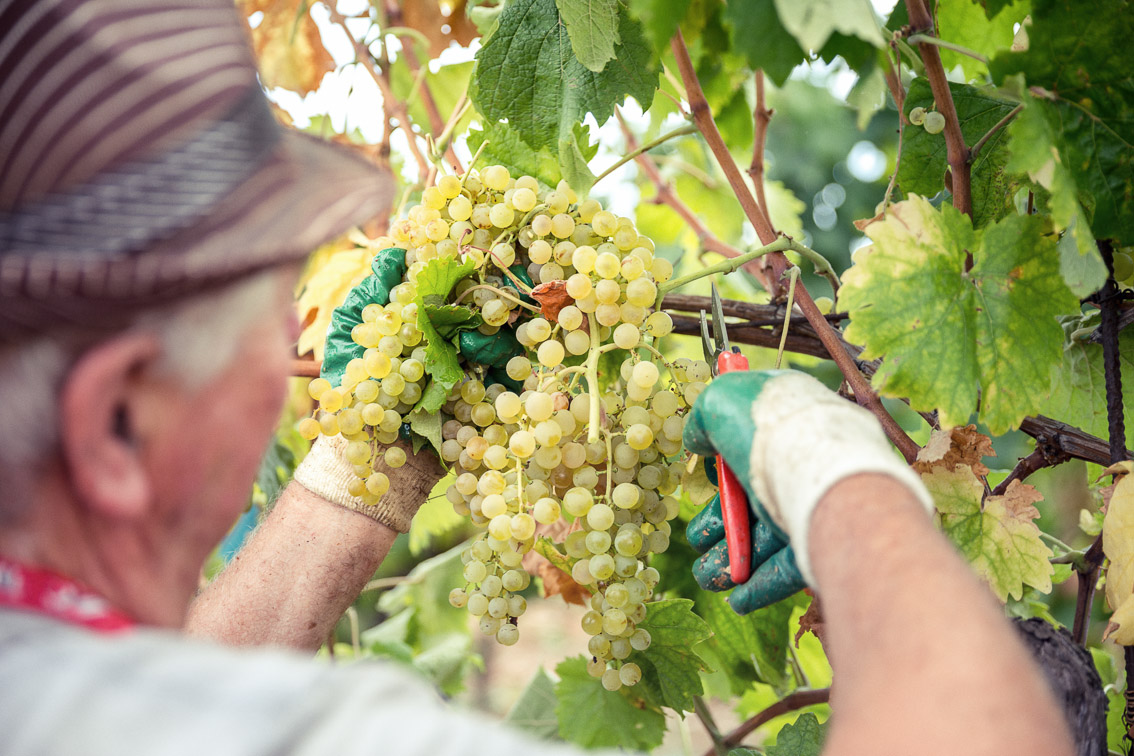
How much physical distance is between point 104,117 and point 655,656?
753 mm

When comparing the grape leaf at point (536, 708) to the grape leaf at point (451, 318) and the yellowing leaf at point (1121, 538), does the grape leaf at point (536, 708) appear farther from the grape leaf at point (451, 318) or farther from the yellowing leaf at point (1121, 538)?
the yellowing leaf at point (1121, 538)

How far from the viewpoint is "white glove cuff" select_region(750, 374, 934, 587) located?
22.1 inches

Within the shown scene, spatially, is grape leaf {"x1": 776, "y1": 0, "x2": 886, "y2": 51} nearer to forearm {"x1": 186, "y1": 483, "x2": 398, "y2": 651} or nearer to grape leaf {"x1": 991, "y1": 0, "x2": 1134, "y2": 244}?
grape leaf {"x1": 991, "y1": 0, "x2": 1134, "y2": 244}

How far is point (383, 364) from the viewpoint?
82cm

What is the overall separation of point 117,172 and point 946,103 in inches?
26.4

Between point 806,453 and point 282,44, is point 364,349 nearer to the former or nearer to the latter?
point 806,453

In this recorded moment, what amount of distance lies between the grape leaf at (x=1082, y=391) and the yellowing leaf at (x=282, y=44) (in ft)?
3.87

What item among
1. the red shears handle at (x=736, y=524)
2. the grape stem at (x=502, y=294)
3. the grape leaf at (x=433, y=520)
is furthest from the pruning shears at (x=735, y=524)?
the grape leaf at (x=433, y=520)

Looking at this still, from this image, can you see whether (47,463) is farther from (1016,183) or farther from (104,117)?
(1016,183)

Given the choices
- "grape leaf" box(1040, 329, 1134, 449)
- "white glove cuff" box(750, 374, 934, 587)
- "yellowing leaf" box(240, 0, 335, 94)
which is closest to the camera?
"white glove cuff" box(750, 374, 934, 587)

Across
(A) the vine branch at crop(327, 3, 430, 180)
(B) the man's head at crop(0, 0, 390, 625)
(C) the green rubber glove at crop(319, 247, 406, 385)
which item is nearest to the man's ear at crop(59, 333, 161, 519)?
(B) the man's head at crop(0, 0, 390, 625)

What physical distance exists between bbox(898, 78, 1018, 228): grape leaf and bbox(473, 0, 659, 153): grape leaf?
10.3 inches

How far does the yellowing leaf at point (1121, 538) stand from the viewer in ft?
2.37

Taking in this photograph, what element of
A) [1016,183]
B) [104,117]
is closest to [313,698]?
[104,117]
